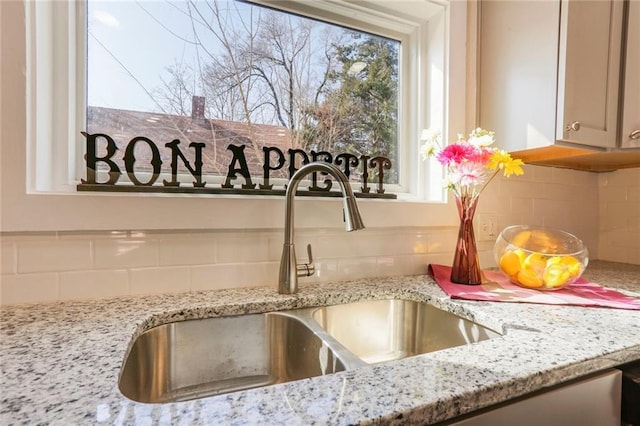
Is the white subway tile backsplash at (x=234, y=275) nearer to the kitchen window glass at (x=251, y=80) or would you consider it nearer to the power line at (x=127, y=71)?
the kitchen window glass at (x=251, y=80)

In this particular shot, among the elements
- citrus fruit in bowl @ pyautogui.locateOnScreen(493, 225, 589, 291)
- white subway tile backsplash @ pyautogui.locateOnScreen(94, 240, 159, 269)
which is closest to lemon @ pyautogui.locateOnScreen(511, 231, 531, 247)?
citrus fruit in bowl @ pyautogui.locateOnScreen(493, 225, 589, 291)

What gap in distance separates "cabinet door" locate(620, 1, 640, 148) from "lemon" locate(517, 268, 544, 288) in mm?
594

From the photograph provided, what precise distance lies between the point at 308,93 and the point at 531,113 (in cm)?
79

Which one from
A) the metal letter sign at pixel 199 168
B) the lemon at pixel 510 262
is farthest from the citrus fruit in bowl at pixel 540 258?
the metal letter sign at pixel 199 168

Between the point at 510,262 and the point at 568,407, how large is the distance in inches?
22.3

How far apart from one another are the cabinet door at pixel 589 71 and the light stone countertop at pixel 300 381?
596 mm

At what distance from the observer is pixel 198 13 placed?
1.13m

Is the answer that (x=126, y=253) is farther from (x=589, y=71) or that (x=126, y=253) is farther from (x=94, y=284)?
(x=589, y=71)

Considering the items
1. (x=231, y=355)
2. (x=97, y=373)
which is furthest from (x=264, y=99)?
(x=97, y=373)

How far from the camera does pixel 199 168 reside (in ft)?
3.31

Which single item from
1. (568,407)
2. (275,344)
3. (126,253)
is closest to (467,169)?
(568,407)

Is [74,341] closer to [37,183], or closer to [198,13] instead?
[37,183]

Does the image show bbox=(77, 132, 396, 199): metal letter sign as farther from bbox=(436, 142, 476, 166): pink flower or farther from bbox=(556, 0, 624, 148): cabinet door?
bbox=(556, 0, 624, 148): cabinet door

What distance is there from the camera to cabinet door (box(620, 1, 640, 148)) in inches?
44.8
